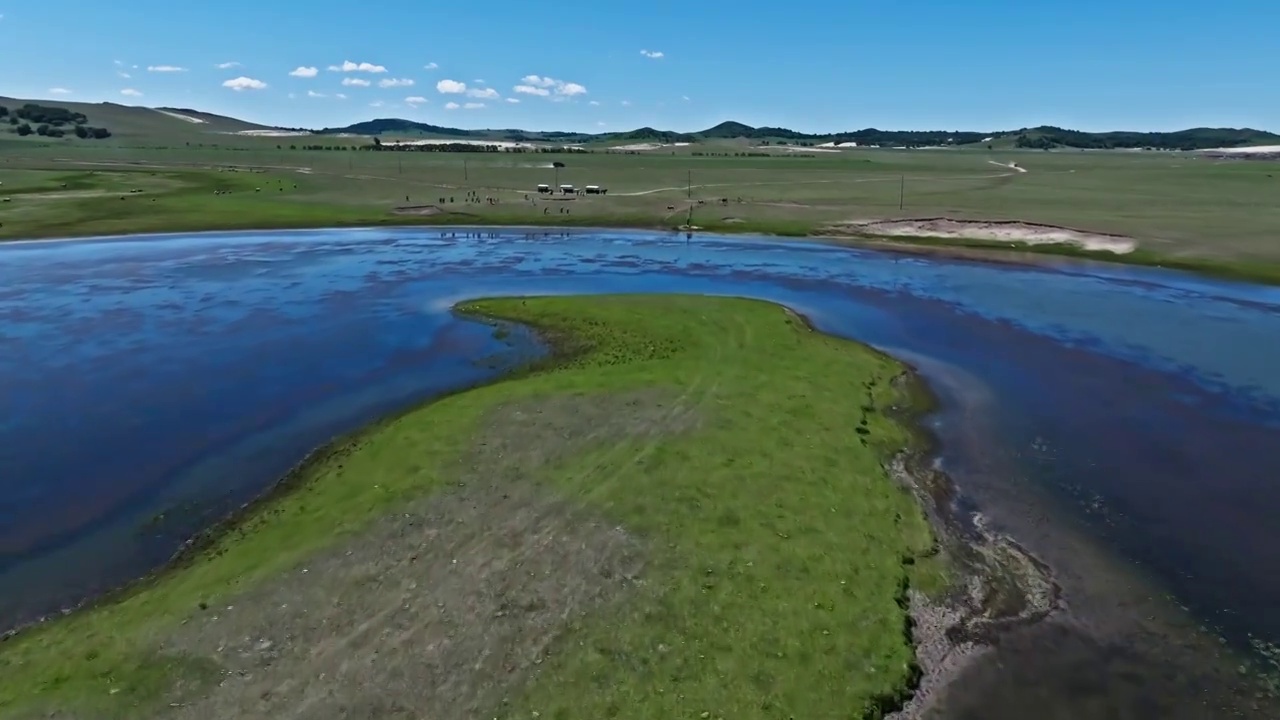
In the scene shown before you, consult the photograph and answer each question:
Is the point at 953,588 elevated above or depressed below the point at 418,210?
below

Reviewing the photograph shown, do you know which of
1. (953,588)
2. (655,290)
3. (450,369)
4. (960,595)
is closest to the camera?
(960,595)

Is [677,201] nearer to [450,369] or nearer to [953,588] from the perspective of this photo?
[450,369]

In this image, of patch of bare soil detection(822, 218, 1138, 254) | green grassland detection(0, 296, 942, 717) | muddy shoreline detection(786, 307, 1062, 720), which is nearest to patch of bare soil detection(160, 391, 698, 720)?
green grassland detection(0, 296, 942, 717)

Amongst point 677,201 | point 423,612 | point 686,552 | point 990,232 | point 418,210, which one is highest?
point 677,201

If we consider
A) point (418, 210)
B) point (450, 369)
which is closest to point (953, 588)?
point (450, 369)

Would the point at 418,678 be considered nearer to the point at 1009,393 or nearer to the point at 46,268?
the point at 1009,393

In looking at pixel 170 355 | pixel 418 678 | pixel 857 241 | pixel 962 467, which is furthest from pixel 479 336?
pixel 857 241
